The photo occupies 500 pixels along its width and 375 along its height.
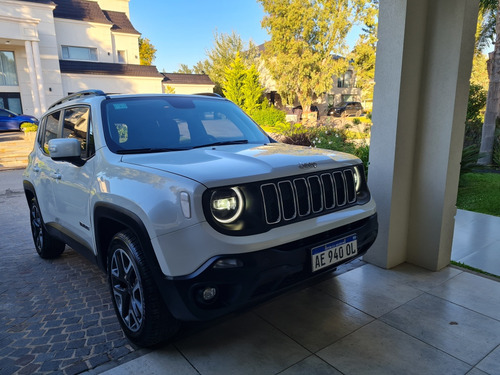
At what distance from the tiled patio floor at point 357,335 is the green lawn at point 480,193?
9.78ft

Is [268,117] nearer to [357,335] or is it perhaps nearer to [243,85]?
[243,85]

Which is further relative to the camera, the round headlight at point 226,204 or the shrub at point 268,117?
the shrub at point 268,117

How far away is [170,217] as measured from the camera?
2.06 m

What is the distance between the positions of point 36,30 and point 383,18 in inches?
996

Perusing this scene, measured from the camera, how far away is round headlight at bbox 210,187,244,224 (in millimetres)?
2074

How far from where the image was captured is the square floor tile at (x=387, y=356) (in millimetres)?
2340

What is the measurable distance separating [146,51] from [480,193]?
41.3 m

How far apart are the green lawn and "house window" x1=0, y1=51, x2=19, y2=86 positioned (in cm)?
2721

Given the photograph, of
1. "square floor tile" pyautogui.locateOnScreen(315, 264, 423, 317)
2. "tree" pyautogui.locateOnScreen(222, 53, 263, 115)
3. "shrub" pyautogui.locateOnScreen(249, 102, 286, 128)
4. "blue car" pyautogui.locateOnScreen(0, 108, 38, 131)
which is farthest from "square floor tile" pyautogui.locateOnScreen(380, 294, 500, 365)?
"tree" pyautogui.locateOnScreen(222, 53, 263, 115)

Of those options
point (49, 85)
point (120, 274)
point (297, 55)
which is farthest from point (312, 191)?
point (297, 55)

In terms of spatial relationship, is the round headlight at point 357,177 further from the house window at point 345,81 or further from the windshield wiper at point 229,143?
the house window at point 345,81

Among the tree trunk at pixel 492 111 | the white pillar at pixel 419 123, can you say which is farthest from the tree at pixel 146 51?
the white pillar at pixel 419 123

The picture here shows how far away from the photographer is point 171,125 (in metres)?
3.18

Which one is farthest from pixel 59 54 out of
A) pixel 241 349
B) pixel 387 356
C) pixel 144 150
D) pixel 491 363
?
pixel 491 363
